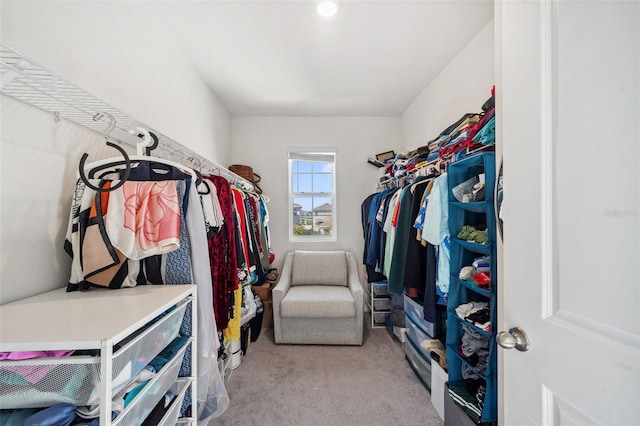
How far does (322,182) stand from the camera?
3629 millimetres

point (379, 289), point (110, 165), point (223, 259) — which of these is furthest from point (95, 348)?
point (379, 289)

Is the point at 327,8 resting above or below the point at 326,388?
above

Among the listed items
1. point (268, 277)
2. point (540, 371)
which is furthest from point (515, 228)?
point (268, 277)

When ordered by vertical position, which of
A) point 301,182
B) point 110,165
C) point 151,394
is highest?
point 301,182

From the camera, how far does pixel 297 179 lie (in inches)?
142

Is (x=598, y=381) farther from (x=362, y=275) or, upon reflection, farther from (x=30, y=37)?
(x=362, y=275)

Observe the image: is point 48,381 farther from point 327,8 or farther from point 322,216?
point 322,216

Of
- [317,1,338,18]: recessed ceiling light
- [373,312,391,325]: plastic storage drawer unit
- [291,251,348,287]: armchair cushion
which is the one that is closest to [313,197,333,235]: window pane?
[291,251,348,287]: armchair cushion

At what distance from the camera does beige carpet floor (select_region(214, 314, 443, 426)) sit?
5.42 feet

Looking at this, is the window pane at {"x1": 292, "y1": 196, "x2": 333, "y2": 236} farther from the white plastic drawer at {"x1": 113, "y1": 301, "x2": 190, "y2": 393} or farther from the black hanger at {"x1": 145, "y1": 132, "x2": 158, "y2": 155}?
the white plastic drawer at {"x1": 113, "y1": 301, "x2": 190, "y2": 393}

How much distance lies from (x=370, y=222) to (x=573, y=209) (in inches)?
90.9

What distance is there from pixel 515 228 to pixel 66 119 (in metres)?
1.62

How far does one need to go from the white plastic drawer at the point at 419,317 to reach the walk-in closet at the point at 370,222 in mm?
23

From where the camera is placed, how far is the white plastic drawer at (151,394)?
70 centimetres
